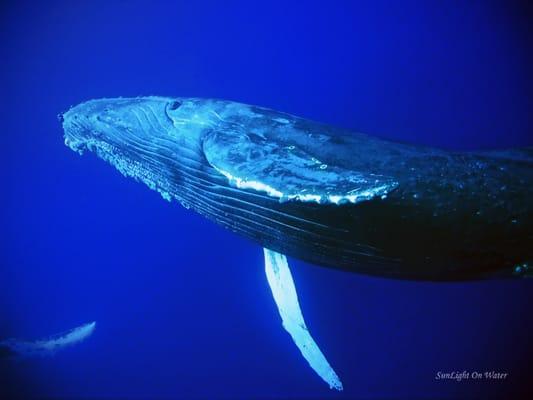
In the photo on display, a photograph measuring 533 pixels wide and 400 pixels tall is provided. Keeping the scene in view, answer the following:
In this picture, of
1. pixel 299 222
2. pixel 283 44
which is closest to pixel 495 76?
pixel 283 44

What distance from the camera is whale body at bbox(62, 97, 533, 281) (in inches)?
66.6

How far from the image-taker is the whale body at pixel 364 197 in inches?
66.6

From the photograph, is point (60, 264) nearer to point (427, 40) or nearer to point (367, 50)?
point (367, 50)

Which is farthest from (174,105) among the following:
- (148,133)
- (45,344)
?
(45,344)

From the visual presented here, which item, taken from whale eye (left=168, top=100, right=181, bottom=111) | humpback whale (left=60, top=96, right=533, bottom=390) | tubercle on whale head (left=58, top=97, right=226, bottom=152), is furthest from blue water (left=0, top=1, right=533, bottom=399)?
Result: humpback whale (left=60, top=96, right=533, bottom=390)

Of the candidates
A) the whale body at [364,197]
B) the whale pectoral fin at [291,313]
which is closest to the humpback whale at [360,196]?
the whale body at [364,197]

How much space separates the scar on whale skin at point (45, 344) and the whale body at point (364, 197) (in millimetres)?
9572

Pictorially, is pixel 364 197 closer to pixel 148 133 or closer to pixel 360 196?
pixel 360 196

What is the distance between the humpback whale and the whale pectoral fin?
60 cm

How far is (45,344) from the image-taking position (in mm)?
9344

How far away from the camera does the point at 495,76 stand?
8.17m

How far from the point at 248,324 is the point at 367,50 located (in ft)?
27.5

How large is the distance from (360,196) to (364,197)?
21 millimetres

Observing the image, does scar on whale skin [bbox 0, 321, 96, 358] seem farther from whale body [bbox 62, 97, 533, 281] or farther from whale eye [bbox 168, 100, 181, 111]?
whale body [bbox 62, 97, 533, 281]
